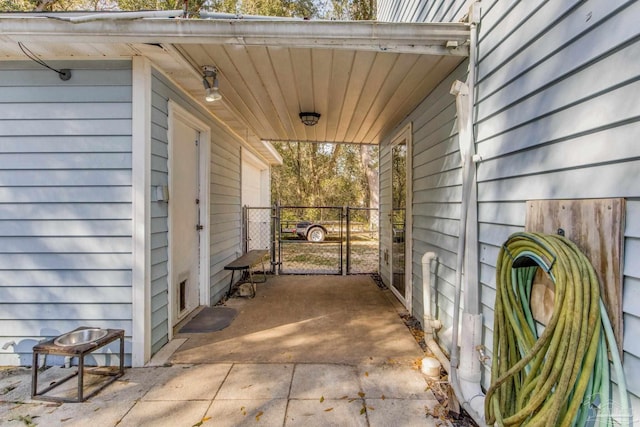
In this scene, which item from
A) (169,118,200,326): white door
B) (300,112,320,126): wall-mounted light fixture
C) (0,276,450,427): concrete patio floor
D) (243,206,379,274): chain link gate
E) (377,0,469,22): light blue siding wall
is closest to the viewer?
(0,276,450,427): concrete patio floor

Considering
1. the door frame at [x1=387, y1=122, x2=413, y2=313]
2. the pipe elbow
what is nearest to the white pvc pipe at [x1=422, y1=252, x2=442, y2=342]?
the pipe elbow

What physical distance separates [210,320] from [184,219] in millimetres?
1146

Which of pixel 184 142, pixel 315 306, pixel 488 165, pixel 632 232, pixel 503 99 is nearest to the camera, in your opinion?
pixel 632 232

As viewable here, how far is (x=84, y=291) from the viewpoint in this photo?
8.09 ft

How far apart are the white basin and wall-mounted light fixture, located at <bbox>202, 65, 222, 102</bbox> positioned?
2.05 m

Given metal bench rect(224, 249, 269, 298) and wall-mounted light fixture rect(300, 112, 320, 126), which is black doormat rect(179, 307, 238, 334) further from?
wall-mounted light fixture rect(300, 112, 320, 126)

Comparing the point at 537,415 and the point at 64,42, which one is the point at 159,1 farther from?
the point at 537,415

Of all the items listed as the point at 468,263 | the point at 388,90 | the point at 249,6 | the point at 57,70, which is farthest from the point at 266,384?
the point at 249,6

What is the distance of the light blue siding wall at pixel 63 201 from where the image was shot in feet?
8.02

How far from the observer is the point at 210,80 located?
275 cm

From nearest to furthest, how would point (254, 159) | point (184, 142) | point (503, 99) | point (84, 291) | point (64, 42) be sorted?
point (503, 99)
point (64, 42)
point (84, 291)
point (184, 142)
point (254, 159)

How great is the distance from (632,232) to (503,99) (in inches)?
38.9

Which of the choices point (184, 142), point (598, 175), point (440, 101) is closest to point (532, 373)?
point (598, 175)

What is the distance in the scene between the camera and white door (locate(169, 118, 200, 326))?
3.11 m
